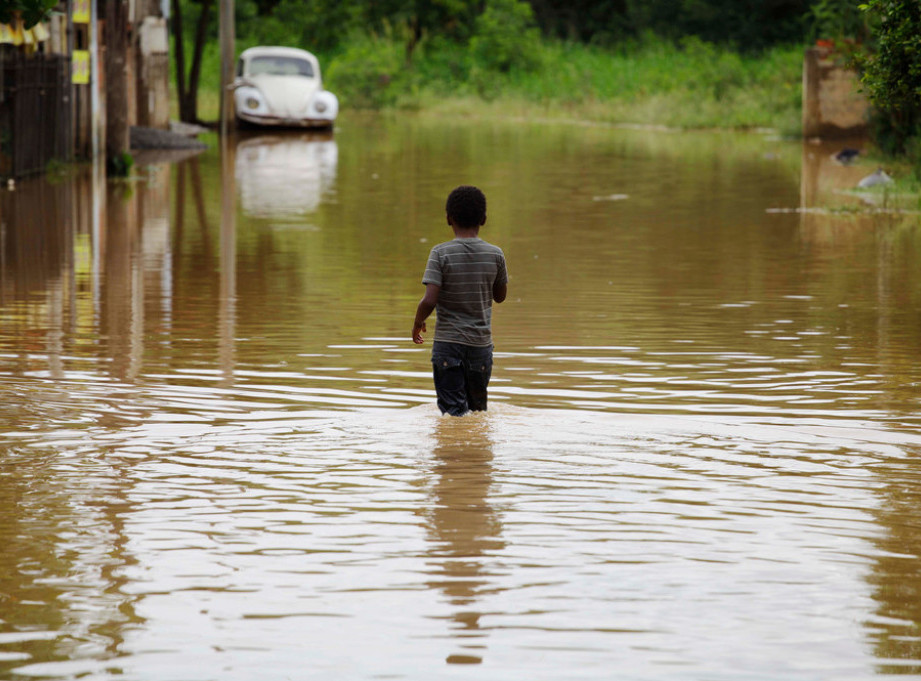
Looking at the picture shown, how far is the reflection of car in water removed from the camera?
19531 mm

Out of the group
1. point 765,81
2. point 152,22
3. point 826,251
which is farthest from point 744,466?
point 765,81

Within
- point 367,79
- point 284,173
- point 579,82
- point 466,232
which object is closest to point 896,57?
point 466,232

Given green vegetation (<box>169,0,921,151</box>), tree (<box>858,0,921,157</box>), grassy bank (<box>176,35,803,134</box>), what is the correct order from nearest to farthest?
tree (<box>858,0,921,157</box>) < grassy bank (<box>176,35,803,134</box>) < green vegetation (<box>169,0,921,151</box>)

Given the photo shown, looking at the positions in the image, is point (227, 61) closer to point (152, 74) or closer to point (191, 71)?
point (152, 74)

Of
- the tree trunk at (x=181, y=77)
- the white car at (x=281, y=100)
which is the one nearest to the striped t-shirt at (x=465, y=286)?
the white car at (x=281, y=100)

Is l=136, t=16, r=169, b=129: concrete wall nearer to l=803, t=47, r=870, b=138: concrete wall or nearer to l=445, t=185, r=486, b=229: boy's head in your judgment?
l=803, t=47, r=870, b=138: concrete wall

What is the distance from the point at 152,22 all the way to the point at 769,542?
2881 cm

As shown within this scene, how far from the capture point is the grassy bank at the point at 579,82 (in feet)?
137

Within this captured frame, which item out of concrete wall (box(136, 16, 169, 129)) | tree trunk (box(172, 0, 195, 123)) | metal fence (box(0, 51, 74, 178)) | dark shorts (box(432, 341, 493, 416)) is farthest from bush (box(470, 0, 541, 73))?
dark shorts (box(432, 341, 493, 416))

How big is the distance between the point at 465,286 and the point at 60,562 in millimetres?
2451

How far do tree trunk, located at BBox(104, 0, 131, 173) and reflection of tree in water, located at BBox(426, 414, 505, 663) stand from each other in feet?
56.0

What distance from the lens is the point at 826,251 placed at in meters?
14.7

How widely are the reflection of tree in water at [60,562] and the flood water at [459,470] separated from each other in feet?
0.05

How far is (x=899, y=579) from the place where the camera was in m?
5.05
